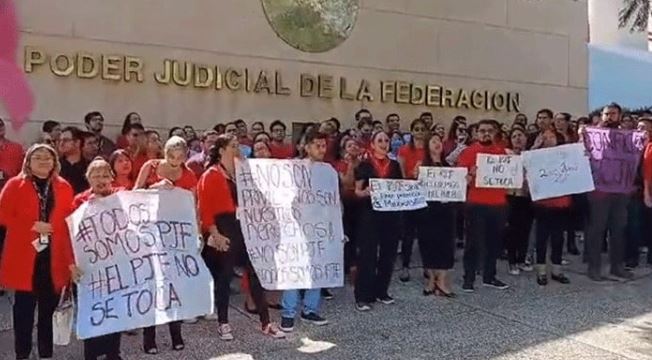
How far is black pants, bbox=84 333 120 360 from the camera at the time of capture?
5789 mm

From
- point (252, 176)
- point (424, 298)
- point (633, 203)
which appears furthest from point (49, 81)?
point (633, 203)

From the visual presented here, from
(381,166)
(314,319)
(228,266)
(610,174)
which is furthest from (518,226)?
(228,266)

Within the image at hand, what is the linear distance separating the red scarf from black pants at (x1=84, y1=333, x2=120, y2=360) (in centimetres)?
293

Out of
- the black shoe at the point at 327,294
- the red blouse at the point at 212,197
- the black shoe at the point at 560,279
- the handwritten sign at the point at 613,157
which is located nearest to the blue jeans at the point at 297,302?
the black shoe at the point at 327,294

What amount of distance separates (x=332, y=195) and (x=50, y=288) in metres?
2.52

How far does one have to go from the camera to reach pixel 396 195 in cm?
780

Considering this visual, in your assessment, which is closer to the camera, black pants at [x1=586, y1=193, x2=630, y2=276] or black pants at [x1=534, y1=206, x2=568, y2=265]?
black pants at [x1=534, y1=206, x2=568, y2=265]

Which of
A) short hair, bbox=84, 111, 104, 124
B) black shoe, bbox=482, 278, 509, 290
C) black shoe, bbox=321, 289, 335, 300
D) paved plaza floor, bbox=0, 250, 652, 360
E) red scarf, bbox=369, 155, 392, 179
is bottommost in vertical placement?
paved plaza floor, bbox=0, 250, 652, 360

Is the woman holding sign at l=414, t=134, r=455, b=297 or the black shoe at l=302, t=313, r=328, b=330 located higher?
the woman holding sign at l=414, t=134, r=455, b=297

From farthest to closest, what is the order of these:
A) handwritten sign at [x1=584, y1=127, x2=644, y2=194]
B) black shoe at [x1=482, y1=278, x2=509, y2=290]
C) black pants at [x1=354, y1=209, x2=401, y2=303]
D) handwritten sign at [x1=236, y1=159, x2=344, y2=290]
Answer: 1. handwritten sign at [x1=584, y1=127, x2=644, y2=194]
2. black shoe at [x1=482, y1=278, x2=509, y2=290]
3. black pants at [x1=354, y1=209, x2=401, y2=303]
4. handwritten sign at [x1=236, y1=159, x2=344, y2=290]

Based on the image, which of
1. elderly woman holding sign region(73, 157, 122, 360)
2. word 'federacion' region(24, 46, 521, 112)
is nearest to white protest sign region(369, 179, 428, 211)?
elderly woman holding sign region(73, 157, 122, 360)

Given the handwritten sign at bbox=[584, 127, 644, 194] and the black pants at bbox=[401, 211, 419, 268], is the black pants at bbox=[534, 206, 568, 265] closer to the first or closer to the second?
the handwritten sign at bbox=[584, 127, 644, 194]

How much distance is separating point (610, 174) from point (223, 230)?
450 cm

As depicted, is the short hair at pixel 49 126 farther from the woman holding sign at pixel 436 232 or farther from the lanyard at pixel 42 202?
the woman holding sign at pixel 436 232
